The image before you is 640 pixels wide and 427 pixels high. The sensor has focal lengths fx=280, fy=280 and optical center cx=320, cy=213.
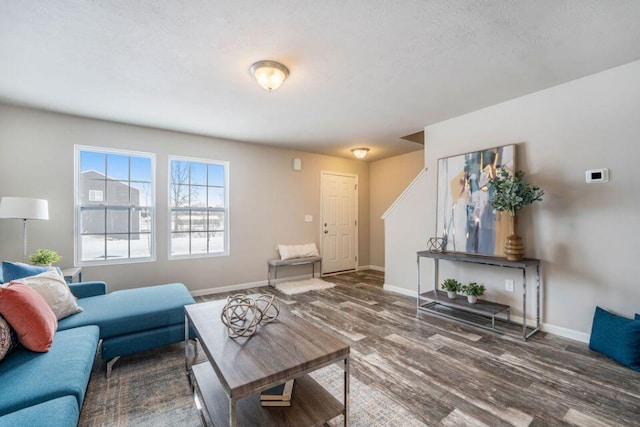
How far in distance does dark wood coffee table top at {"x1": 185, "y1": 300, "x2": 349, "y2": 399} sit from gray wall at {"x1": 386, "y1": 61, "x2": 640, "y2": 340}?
2663mm

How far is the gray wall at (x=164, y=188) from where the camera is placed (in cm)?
327

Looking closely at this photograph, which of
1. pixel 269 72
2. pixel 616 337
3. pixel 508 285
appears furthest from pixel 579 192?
pixel 269 72

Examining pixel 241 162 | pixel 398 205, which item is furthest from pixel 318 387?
pixel 241 162

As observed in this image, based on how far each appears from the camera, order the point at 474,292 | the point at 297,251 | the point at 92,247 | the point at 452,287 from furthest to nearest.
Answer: the point at 297,251 < the point at 92,247 < the point at 452,287 < the point at 474,292

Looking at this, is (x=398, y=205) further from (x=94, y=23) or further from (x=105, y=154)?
(x=105, y=154)

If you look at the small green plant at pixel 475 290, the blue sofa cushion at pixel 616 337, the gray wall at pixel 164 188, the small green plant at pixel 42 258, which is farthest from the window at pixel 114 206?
the blue sofa cushion at pixel 616 337

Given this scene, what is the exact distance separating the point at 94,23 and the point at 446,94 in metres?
3.12

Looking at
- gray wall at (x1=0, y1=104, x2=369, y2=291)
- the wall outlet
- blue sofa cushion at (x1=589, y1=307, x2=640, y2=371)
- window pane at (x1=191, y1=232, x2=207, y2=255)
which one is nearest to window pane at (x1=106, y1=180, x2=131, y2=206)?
gray wall at (x1=0, y1=104, x2=369, y2=291)

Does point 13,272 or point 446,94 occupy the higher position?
point 446,94

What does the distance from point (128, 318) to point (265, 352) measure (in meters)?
1.49

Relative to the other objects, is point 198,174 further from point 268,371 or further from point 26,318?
point 268,371

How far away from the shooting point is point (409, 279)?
14.1 ft

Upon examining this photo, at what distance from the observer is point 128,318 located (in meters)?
2.26

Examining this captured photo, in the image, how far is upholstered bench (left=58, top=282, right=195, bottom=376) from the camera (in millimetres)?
2188
